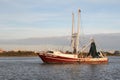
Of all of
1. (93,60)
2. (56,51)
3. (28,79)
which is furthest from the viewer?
(93,60)

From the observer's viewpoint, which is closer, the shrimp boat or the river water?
the river water

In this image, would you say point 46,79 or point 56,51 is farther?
point 56,51

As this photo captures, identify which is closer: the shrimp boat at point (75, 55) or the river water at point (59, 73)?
the river water at point (59, 73)

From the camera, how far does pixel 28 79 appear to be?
63.0 meters

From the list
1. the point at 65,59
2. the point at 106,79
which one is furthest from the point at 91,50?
the point at 106,79

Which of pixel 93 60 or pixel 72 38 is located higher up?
pixel 72 38

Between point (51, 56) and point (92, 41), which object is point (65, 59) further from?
point (92, 41)

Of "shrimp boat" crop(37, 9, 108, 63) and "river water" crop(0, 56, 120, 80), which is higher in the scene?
"shrimp boat" crop(37, 9, 108, 63)

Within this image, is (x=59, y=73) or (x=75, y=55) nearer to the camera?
(x=59, y=73)

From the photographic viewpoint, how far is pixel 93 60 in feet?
406

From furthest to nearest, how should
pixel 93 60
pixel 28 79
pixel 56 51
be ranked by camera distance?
pixel 93 60
pixel 56 51
pixel 28 79

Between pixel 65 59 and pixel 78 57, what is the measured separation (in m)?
5.73

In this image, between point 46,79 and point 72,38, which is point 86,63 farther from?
point 46,79

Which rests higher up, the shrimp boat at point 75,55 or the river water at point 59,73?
the shrimp boat at point 75,55
